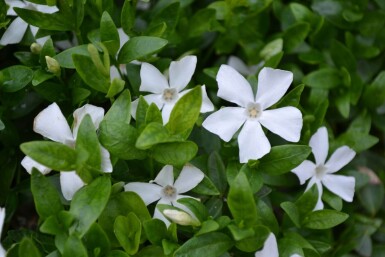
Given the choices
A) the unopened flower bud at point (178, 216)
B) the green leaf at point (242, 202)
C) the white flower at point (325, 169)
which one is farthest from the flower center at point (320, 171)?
the unopened flower bud at point (178, 216)

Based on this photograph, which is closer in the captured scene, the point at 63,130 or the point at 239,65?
the point at 63,130

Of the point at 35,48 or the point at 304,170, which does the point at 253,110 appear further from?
the point at 35,48

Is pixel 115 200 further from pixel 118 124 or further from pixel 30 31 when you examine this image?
pixel 30 31

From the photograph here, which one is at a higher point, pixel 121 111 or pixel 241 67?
pixel 121 111

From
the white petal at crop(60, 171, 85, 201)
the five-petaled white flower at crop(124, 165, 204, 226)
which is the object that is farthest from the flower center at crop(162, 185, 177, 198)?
the white petal at crop(60, 171, 85, 201)

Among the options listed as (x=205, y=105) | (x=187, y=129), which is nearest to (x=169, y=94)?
(x=205, y=105)

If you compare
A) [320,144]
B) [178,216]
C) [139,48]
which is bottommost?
[320,144]
